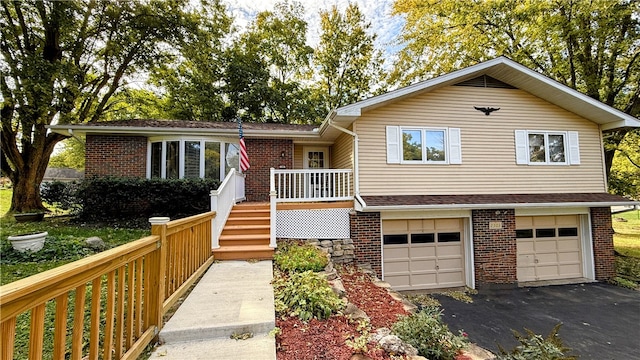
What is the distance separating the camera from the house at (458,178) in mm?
7402

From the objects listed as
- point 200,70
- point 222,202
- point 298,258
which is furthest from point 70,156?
point 298,258

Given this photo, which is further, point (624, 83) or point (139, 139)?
point (624, 83)

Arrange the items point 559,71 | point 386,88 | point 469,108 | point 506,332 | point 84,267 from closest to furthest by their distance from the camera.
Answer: point 84,267 < point 506,332 < point 469,108 < point 559,71 < point 386,88

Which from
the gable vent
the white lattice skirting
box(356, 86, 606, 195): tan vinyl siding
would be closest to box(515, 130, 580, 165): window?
box(356, 86, 606, 195): tan vinyl siding

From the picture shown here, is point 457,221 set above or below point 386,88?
below

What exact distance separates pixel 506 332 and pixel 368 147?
17.2ft

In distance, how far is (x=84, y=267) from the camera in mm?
1787

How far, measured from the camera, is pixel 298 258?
550cm

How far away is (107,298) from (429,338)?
3194 mm

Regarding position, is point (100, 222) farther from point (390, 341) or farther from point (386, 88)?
point (386, 88)

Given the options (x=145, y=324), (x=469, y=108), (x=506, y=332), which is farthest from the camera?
(x=469, y=108)

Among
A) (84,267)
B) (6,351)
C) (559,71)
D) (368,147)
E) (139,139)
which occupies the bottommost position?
(6,351)

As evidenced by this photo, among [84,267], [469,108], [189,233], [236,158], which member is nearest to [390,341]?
[84,267]

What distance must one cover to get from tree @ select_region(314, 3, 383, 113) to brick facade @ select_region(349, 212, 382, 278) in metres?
14.1
